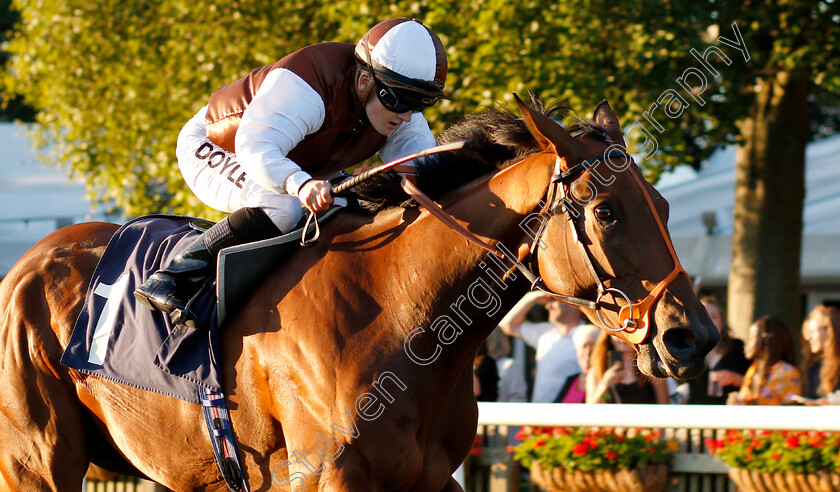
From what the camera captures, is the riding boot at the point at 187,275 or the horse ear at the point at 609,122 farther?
the riding boot at the point at 187,275

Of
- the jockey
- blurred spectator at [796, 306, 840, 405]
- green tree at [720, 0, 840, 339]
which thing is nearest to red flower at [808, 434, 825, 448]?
blurred spectator at [796, 306, 840, 405]

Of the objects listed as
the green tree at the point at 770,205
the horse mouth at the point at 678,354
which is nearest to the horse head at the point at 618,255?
the horse mouth at the point at 678,354

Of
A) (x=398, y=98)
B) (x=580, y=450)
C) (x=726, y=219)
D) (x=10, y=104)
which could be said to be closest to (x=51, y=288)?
(x=398, y=98)

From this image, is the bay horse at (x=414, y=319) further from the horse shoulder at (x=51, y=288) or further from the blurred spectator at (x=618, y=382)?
the blurred spectator at (x=618, y=382)

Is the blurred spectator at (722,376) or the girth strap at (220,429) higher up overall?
the blurred spectator at (722,376)

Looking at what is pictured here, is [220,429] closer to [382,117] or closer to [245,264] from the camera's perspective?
[245,264]

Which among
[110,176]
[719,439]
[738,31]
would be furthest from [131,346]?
[110,176]

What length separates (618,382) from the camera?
6176 mm

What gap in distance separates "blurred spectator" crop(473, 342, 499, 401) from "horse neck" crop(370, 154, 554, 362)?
141 inches

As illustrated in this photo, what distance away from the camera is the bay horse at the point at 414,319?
290 cm

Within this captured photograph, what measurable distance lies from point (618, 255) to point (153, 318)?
65.6 inches

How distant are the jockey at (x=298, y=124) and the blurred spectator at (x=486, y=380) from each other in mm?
3370

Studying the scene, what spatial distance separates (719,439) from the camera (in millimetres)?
5195

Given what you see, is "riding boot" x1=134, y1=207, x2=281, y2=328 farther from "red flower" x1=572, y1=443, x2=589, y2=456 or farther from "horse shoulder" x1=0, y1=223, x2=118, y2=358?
"red flower" x1=572, y1=443, x2=589, y2=456
